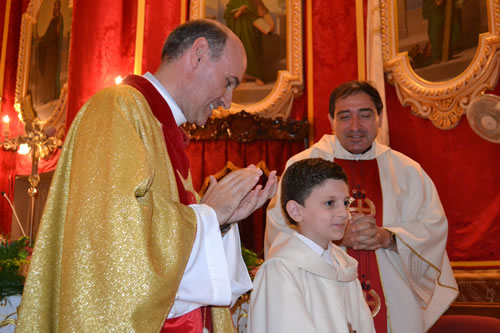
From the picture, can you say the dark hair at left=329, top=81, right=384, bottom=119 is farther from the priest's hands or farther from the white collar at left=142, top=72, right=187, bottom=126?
the white collar at left=142, top=72, right=187, bottom=126

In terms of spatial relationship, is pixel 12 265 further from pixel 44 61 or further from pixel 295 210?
pixel 44 61

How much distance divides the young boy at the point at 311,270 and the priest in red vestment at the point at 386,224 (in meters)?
0.34

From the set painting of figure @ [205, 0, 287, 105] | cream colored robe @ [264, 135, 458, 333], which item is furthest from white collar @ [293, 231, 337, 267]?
painting of figure @ [205, 0, 287, 105]

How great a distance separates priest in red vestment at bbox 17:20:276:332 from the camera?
138 centimetres

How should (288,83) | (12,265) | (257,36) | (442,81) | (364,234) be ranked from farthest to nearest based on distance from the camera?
1. (257,36)
2. (288,83)
3. (442,81)
4. (364,234)
5. (12,265)

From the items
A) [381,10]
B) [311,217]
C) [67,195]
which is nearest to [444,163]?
[381,10]

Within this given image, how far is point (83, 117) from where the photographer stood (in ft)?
5.47

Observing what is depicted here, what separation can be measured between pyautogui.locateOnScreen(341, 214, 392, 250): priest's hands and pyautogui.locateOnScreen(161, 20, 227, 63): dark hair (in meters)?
1.41

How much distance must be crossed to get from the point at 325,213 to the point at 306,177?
22 cm

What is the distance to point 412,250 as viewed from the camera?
3.03 meters

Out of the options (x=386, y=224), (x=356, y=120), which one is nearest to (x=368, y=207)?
(x=386, y=224)

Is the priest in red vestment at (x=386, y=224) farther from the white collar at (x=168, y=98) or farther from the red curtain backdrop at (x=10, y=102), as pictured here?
the red curtain backdrop at (x=10, y=102)

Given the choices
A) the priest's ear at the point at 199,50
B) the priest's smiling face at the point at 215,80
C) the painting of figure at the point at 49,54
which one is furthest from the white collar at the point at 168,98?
the painting of figure at the point at 49,54

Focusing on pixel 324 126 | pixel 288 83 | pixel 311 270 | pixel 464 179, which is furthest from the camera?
pixel 288 83
